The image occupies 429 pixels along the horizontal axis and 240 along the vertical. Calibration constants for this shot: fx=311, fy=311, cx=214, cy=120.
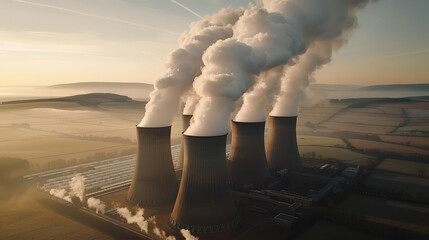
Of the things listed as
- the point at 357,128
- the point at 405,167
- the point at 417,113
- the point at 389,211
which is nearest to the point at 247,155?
the point at 389,211

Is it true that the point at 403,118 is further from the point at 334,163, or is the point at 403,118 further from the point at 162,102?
the point at 162,102

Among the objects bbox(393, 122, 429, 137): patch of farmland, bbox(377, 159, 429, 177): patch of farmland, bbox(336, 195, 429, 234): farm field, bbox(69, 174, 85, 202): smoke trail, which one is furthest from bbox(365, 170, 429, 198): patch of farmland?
bbox(393, 122, 429, 137): patch of farmland

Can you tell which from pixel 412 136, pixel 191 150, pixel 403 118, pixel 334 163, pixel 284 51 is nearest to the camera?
pixel 191 150

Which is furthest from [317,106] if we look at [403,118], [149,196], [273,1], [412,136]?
[149,196]

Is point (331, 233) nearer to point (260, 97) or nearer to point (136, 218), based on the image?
point (136, 218)

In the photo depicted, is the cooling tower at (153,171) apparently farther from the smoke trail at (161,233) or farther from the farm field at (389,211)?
the farm field at (389,211)

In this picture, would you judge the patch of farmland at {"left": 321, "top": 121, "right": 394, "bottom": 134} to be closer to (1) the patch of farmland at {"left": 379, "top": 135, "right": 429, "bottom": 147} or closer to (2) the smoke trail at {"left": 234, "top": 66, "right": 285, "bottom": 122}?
(1) the patch of farmland at {"left": 379, "top": 135, "right": 429, "bottom": 147}

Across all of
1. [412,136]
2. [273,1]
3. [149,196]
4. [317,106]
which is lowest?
[149,196]
